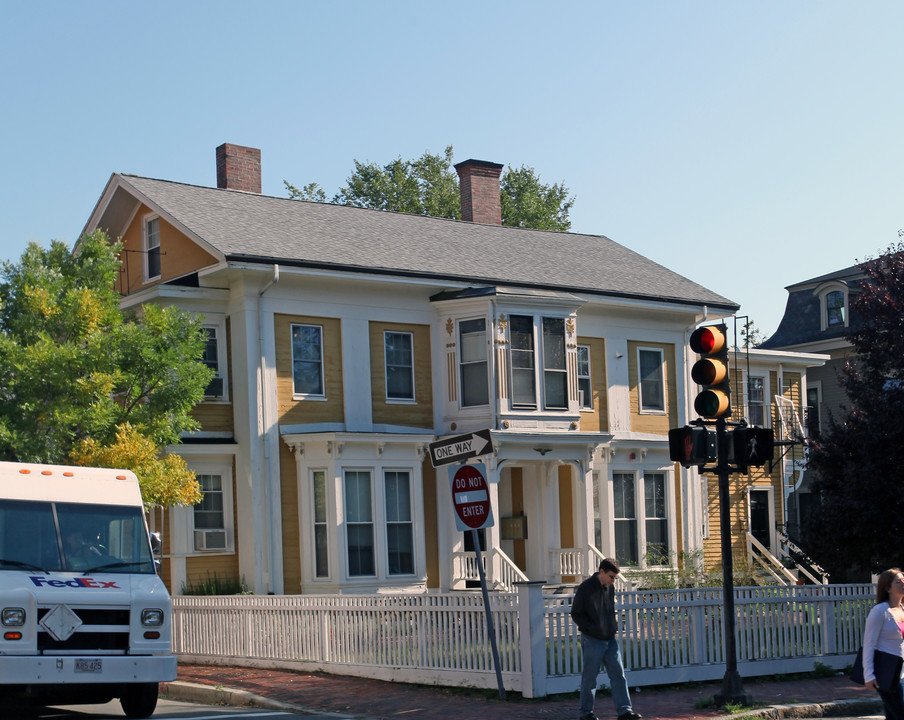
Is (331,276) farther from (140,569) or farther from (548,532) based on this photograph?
(140,569)

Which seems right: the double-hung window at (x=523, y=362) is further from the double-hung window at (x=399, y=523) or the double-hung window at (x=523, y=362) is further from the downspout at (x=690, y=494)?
the downspout at (x=690, y=494)

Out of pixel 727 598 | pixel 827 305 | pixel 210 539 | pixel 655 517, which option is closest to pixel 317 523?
pixel 210 539

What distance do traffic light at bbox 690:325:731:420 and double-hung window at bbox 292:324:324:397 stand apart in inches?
494

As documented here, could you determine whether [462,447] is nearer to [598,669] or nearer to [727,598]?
[598,669]

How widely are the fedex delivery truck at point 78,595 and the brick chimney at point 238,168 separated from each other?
1661 centimetres

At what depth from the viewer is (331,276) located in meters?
24.4

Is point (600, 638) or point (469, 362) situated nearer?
point (600, 638)

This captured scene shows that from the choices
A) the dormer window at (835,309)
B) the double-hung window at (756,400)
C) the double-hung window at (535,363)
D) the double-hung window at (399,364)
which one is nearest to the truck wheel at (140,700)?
the double-hung window at (399,364)

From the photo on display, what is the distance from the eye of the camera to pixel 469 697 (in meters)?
13.8

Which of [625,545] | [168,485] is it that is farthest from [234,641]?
[625,545]

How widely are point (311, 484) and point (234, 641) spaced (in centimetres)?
669

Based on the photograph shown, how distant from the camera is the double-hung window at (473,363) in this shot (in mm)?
25641

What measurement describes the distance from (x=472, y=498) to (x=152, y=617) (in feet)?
11.9

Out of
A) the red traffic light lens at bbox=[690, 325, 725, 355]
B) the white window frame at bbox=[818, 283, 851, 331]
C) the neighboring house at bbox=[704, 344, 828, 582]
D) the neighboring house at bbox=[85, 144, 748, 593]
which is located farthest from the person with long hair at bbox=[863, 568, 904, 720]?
the white window frame at bbox=[818, 283, 851, 331]
